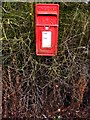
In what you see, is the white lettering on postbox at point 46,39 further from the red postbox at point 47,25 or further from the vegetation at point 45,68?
the vegetation at point 45,68

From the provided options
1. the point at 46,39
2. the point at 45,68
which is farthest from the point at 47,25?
the point at 45,68

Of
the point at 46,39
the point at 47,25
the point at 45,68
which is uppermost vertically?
the point at 47,25

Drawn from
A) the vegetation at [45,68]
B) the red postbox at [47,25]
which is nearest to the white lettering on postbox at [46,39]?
the red postbox at [47,25]

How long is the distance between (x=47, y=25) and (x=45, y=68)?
1.73ft

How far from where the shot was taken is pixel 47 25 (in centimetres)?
364

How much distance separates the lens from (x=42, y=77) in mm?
3953

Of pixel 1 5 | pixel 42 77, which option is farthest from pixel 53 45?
pixel 1 5

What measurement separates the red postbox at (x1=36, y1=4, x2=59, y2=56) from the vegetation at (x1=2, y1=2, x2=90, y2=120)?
17 centimetres

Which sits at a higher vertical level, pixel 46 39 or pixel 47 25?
pixel 47 25

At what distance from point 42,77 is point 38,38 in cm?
50

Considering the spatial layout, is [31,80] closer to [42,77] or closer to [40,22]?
[42,77]

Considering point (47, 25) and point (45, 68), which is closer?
point (47, 25)

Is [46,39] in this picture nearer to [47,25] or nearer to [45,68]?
[47,25]

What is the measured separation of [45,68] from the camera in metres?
3.92
